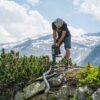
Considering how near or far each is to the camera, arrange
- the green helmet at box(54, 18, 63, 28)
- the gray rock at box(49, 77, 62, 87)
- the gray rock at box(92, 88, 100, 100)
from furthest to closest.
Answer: the green helmet at box(54, 18, 63, 28) < the gray rock at box(49, 77, 62, 87) < the gray rock at box(92, 88, 100, 100)

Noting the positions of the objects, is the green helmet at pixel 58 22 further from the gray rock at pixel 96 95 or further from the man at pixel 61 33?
the gray rock at pixel 96 95

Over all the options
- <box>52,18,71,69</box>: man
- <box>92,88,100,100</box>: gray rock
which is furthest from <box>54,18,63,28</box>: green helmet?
<box>92,88,100,100</box>: gray rock

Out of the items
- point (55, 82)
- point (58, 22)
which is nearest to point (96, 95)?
point (55, 82)

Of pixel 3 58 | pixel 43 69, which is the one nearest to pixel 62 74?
pixel 43 69

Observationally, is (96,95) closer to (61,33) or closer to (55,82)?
(55,82)

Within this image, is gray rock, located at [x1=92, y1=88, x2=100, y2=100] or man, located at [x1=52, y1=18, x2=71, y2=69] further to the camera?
man, located at [x1=52, y1=18, x2=71, y2=69]

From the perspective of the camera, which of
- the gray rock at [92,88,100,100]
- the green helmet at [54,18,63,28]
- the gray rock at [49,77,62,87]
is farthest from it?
the green helmet at [54,18,63,28]

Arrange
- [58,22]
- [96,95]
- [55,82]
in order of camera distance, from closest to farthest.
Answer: [96,95] → [55,82] → [58,22]

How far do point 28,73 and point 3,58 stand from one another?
173 cm

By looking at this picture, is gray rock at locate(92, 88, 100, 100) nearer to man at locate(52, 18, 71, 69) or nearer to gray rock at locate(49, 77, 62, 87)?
gray rock at locate(49, 77, 62, 87)

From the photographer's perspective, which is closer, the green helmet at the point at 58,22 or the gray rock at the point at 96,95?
the gray rock at the point at 96,95

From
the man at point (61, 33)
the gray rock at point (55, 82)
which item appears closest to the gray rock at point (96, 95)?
the gray rock at point (55, 82)

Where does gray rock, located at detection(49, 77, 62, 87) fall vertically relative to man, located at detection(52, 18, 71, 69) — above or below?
below

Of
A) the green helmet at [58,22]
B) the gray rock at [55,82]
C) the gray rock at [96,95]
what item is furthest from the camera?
the green helmet at [58,22]
